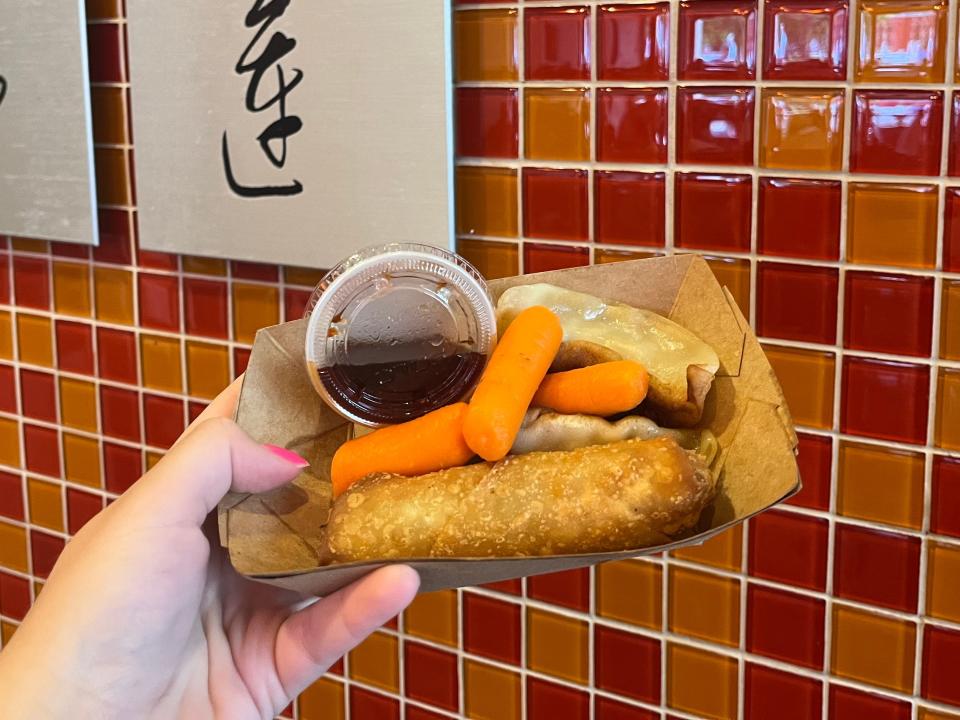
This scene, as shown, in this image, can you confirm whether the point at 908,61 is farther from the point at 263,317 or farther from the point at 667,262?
the point at 263,317

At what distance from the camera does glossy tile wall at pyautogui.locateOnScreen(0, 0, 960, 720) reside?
93cm

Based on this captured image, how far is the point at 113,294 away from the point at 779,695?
91 centimetres

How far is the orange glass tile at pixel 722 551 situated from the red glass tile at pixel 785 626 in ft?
0.10

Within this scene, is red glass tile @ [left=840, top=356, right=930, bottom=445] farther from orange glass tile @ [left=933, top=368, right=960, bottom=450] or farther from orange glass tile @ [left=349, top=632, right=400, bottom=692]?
orange glass tile @ [left=349, top=632, right=400, bottom=692]

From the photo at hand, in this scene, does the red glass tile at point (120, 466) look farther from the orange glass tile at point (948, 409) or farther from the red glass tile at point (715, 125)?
the orange glass tile at point (948, 409)

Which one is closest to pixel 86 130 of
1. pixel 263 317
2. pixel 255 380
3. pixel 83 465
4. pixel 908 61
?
pixel 263 317

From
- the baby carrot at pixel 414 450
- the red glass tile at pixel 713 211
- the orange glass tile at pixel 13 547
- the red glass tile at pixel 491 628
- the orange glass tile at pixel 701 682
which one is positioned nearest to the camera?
the baby carrot at pixel 414 450

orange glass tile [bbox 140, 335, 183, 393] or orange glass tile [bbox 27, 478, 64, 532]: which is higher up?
orange glass tile [bbox 140, 335, 183, 393]

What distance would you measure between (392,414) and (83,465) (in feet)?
2.68

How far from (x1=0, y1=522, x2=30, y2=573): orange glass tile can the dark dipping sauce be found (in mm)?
952

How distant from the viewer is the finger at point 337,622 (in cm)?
69

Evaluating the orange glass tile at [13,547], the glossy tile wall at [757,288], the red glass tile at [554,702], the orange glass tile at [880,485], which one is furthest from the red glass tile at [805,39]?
the orange glass tile at [13,547]

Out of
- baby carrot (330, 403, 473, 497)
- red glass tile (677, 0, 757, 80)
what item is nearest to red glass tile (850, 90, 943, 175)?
red glass tile (677, 0, 757, 80)

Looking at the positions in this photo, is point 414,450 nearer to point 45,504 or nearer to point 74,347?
point 74,347
